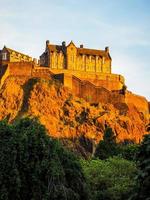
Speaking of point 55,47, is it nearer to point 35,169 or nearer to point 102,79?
point 102,79

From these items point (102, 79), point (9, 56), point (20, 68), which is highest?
point (9, 56)

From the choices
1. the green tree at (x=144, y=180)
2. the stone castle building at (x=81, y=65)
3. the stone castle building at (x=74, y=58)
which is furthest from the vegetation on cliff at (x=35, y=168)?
the stone castle building at (x=74, y=58)

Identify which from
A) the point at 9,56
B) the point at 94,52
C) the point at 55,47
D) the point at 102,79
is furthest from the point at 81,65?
the point at 9,56

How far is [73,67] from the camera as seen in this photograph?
12319 centimetres

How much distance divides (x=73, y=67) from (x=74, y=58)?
89.4 inches

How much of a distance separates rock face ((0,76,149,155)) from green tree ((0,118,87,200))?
71023 millimetres

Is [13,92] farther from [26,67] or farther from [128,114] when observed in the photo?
[128,114]

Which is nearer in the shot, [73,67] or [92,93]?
[92,93]

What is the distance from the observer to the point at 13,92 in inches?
4429

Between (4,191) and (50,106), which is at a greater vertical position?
(50,106)

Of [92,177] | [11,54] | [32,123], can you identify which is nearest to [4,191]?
[32,123]

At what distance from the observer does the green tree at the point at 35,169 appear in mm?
33938

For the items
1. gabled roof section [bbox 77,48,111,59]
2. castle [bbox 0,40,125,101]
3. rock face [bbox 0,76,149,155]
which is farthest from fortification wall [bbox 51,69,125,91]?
gabled roof section [bbox 77,48,111,59]

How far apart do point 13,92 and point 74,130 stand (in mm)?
12930
